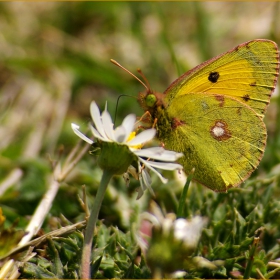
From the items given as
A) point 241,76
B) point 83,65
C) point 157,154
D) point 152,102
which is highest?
point 83,65

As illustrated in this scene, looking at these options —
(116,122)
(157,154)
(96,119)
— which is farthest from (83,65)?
(157,154)

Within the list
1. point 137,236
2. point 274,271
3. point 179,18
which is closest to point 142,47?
point 179,18

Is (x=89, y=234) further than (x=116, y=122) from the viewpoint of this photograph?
No

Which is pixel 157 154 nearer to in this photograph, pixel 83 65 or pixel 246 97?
pixel 246 97

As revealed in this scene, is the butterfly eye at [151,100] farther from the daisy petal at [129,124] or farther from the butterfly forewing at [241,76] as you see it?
the daisy petal at [129,124]

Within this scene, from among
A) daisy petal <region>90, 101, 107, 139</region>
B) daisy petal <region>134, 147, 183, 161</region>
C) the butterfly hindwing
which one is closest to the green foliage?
the butterfly hindwing

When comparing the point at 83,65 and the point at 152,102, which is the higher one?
the point at 83,65
